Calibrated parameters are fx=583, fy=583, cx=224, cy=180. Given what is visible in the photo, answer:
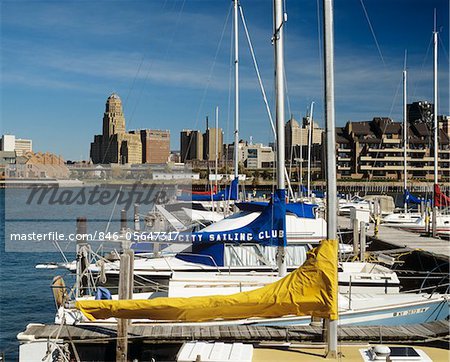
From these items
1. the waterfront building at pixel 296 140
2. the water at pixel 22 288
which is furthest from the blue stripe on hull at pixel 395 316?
the waterfront building at pixel 296 140

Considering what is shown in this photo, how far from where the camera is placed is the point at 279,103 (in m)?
16.0

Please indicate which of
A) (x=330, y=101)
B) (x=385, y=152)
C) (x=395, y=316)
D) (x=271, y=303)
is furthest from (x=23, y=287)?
(x=385, y=152)

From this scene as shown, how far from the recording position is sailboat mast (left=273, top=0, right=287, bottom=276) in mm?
15883

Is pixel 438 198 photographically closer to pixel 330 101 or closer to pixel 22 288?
pixel 22 288

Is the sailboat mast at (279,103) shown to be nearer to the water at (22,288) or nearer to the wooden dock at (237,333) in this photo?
the wooden dock at (237,333)

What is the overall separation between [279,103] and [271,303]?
754 cm

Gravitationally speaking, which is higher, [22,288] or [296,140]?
[296,140]

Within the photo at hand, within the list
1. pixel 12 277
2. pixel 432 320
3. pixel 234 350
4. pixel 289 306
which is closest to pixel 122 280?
pixel 234 350

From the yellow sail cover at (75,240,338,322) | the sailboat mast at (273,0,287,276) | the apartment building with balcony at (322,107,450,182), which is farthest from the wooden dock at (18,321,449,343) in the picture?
the apartment building with balcony at (322,107,450,182)

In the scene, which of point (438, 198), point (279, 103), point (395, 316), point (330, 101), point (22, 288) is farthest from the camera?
point (438, 198)

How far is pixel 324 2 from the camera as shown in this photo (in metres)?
10.2

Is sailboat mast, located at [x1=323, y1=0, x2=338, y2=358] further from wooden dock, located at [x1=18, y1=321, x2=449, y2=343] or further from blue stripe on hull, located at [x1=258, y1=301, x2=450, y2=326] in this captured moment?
blue stripe on hull, located at [x1=258, y1=301, x2=450, y2=326]

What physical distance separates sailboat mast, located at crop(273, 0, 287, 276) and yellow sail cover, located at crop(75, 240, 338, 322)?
19.6ft

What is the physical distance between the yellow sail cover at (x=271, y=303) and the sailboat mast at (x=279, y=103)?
235 inches
